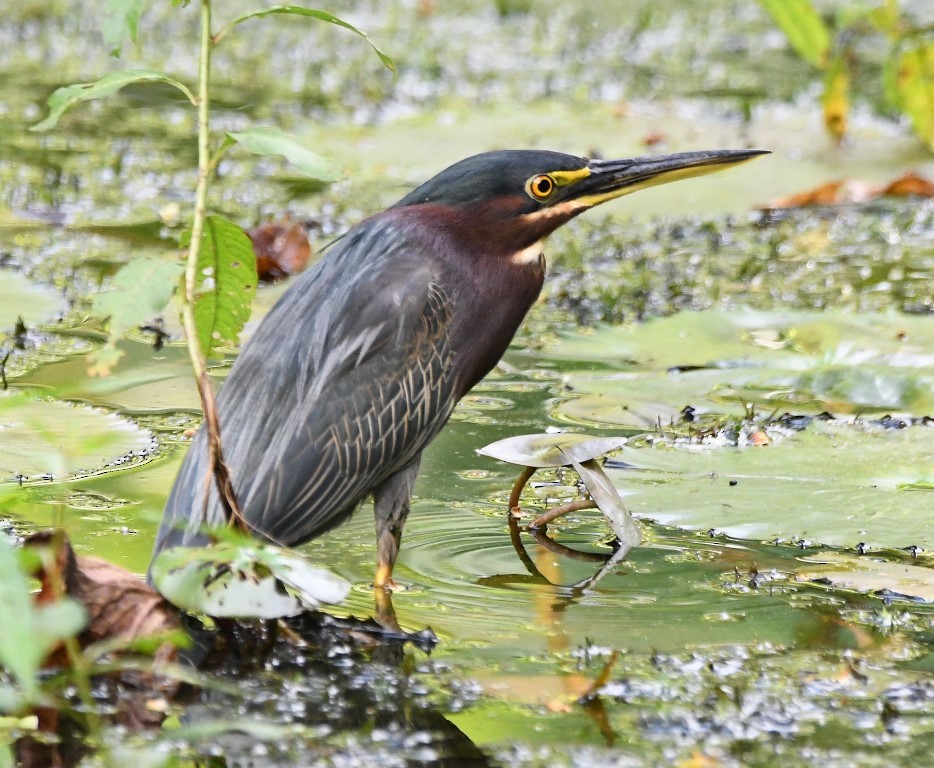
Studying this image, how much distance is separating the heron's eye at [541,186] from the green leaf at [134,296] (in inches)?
33.8

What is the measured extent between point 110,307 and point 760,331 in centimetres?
245

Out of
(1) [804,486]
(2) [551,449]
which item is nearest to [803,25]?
(1) [804,486]

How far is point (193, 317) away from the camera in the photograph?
2807mm

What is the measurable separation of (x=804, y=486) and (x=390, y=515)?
98cm

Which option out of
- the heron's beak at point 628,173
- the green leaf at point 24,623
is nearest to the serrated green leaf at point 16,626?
the green leaf at point 24,623

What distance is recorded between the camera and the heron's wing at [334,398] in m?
3.04

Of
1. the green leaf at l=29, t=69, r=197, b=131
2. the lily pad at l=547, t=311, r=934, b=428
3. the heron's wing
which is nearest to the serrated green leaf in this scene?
the heron's wing

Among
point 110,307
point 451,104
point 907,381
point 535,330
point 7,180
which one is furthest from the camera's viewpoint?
point 451,104

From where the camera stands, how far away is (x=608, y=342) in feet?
15.4

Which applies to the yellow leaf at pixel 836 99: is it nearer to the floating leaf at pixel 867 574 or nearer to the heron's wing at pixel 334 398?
the floating leaf at pixel 867 574

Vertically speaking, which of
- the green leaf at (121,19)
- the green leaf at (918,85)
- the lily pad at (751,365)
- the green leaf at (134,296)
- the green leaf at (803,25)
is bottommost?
the lily pad at (751,365)

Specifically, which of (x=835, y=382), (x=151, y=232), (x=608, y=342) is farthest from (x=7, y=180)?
(x=835, y=382)

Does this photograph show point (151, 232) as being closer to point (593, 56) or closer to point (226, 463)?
point (226, 463)

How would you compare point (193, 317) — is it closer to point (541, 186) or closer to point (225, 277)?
point (225, 277)
